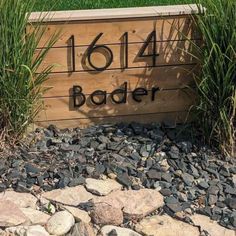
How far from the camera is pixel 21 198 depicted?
141 inches

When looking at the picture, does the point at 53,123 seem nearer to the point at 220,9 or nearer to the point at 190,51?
the point at 190,51

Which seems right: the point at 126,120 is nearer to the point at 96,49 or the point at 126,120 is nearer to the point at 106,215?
the point at 96,49

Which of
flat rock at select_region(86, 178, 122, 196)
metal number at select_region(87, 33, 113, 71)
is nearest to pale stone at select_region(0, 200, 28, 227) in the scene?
flat rock at select_region(86, 178, 122, 196)

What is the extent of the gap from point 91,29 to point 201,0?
2.45 feet

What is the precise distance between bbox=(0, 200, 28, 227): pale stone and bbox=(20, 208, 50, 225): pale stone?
42mm

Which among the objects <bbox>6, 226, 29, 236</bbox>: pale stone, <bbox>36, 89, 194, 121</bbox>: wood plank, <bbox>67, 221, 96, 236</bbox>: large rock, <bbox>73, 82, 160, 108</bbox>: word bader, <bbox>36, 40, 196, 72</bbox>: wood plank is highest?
<bbox>36, 40, 196, 72</bbox>: wood plank

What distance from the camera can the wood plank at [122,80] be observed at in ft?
13.9

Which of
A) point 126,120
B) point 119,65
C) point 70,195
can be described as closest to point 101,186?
point 70,195

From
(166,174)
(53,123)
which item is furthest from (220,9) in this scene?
(53,123)

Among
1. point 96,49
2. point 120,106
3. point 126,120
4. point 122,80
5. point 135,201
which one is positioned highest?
point 96,49

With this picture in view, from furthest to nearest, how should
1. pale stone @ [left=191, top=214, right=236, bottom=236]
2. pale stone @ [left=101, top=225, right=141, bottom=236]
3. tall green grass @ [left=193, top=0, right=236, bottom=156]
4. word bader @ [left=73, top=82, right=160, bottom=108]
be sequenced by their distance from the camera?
word bader @ [left=73, top=82, right=160, bottom=108] < tall green grass @ [left=193, top=0, right=236, bottom=156] < pale stone @ [left=191, top=214, right=236, bottom=236] < pale stone @ [left=101, top=225, right=141, bottom=236]

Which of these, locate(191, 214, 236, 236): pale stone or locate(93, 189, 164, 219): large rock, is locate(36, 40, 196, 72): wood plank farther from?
locate(191, 214, 236, 236): pale stone

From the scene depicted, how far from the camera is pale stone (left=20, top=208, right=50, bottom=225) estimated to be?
3371 millimetres

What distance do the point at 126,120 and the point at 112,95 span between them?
0.22 m
